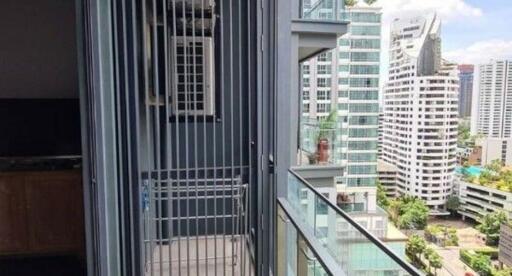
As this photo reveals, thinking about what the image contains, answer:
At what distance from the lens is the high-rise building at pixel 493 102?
198 inches

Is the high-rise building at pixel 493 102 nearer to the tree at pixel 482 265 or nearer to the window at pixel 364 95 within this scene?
the tree at pixel 482 265

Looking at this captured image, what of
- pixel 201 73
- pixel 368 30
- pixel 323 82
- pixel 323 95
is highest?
pixel 368 30

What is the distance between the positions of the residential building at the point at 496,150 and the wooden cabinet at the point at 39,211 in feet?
14.9

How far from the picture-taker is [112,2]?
6.53ft

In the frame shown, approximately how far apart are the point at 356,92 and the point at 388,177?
5.91 ft

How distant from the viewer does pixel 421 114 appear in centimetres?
650

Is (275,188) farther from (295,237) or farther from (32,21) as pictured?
(32,21)

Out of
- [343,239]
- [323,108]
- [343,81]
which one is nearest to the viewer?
[343,239]

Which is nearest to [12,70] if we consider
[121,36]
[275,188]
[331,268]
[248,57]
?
[121,36]

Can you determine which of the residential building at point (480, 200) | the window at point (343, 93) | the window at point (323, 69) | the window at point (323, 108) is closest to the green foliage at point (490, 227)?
Answer: the residential building at point (480, 200)

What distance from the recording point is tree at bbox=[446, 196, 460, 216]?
5.32 m

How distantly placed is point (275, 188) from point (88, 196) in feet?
3.61

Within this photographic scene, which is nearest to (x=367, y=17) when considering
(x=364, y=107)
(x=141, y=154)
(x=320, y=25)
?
(x=364, y=107)

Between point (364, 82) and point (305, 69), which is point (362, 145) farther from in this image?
point (305, 69)
